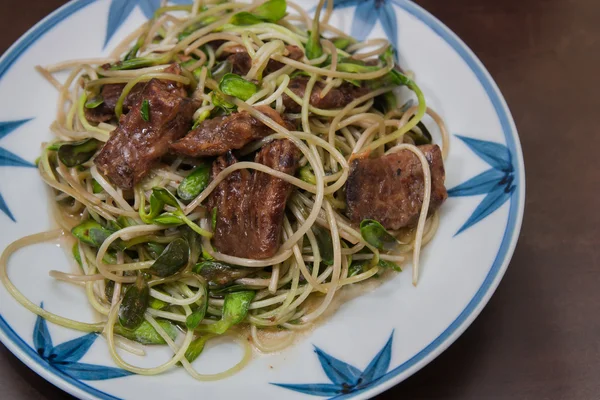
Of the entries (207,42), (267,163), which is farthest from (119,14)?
(267,163)

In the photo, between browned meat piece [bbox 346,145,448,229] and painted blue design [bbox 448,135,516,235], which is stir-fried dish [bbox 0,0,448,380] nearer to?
browned meat piece [bbox 346,145,448,229]

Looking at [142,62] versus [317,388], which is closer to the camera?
[317,388]

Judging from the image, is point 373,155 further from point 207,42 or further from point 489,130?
point 207,42

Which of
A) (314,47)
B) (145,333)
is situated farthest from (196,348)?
(314,47)

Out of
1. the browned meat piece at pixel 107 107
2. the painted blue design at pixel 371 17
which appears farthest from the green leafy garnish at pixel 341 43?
the browned meat piece at pixel 107 107

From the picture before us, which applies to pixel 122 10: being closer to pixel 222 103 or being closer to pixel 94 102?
pixel 94 102

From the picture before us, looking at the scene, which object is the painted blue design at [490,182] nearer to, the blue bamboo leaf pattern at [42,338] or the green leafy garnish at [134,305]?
the green leafy garnish at [134,305]

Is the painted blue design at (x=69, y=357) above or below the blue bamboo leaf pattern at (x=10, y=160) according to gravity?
below
